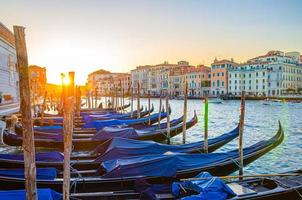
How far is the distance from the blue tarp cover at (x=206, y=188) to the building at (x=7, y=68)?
1314 centimetres

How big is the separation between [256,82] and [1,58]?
4247cm

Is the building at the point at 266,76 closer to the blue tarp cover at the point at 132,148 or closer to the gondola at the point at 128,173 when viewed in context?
the blue tarp cover at the point at 132,148

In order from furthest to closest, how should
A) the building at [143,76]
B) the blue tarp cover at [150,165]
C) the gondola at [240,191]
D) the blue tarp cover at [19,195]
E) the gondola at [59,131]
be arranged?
the building at [143,76] → the gondola at [59,131] → the blue tarp cover at [150,165] → the gondola at [240,191] → the blue tarp cover at [19,195]

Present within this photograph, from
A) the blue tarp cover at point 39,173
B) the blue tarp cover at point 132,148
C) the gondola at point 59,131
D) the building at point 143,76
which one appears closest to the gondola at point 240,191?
the blue tarp cover at point 39,173

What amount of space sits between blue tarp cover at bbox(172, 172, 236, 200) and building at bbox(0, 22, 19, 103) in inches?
517

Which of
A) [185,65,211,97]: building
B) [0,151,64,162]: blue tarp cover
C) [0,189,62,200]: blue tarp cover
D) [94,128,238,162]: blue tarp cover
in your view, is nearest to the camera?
[0,189,62,200]: blue tarp cover

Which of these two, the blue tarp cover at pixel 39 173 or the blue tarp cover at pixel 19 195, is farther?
the blue tarp cover at pixel 39 173

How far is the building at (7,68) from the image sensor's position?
1499 cm

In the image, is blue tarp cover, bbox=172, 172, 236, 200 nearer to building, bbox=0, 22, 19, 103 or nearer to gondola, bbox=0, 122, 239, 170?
gondola, bbox=0, 122, 239, 170

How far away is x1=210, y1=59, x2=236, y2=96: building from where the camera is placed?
5088cm

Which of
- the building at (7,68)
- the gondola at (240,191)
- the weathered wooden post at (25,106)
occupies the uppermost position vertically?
the building at (7,68)

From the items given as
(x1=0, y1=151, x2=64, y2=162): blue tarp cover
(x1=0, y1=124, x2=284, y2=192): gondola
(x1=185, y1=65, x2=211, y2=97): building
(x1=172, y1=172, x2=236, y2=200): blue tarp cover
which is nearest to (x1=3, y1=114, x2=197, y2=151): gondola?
(x1=0, y1=151, x2=64, y2=162): blue tarp cover

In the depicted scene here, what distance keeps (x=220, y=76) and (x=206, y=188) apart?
4941 cm

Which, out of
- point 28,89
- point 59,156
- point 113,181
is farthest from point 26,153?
point 59,156
